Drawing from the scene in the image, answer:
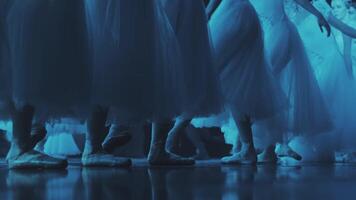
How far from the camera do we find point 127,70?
8.93ft

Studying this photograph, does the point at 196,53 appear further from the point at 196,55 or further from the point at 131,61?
the point at 131,61

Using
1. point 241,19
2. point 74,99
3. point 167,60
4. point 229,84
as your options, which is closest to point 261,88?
point 229,84

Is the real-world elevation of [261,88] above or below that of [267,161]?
above

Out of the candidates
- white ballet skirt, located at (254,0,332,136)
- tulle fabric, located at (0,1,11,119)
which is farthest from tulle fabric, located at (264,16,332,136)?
tulle fabric, located at (0,1,11,119)

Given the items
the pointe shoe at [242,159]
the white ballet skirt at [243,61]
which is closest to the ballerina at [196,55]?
the white ballet skirt at [243,61]

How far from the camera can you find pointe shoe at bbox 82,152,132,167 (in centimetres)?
272

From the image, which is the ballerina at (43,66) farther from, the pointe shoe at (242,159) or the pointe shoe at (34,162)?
the pointe shoe at (242,159)

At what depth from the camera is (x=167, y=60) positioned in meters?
2.91

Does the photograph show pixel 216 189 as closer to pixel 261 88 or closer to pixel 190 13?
pixel 190 13

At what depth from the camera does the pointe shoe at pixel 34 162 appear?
249 centimetres

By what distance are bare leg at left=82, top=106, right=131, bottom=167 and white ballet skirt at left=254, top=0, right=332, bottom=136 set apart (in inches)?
69.8

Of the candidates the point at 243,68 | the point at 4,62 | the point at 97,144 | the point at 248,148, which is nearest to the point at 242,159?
the point at 248,148

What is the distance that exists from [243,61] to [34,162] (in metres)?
1.71

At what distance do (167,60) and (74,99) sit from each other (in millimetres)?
581
